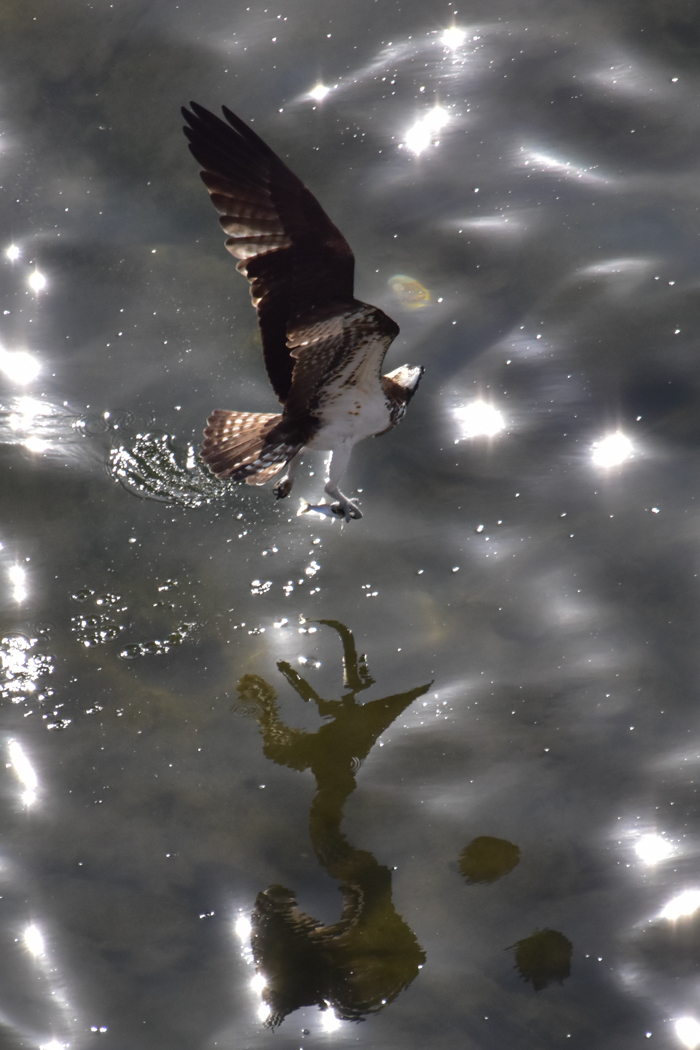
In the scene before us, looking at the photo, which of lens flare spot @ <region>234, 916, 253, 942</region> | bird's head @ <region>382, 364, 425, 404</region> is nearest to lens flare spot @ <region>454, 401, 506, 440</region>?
bird's head @ <region>382, 364, 425, 404</region>

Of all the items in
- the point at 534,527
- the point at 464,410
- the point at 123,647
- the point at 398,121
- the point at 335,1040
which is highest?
the point at 398,121

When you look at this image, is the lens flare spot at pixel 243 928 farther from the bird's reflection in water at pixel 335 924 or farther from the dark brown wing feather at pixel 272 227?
the dark brown wing feather at pixel 272 227

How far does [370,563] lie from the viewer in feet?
16.4

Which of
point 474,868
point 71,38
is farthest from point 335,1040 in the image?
point 71,38

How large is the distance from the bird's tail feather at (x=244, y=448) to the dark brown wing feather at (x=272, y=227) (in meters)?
0.58

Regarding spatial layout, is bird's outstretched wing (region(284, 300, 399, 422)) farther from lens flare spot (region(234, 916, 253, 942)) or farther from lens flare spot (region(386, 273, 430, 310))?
lens flare spot (region(234, 916, 253, 942))

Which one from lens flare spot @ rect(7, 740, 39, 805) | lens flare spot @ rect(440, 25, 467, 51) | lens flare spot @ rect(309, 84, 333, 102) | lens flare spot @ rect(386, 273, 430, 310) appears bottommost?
lens flare spot @ rect(7, 740, 39, 805)

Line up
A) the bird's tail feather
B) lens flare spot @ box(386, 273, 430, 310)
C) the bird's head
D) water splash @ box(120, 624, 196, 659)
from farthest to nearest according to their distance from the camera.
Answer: lens flare spot @ box(386, 273, 430, 310) < the bird's head < the bird's tail feather < water splash @ box(120, 624, 196, 659)

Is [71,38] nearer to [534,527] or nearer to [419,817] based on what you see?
[534,527]

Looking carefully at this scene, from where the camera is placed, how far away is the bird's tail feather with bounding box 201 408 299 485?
15.7ft

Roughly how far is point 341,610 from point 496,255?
2.37 m

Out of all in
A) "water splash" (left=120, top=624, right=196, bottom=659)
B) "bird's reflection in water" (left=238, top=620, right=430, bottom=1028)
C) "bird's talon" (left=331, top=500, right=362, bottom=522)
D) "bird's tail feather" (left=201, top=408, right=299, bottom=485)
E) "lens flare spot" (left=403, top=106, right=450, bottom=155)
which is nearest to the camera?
"bird's reflection in water" (left=238, top=620, right=430, bottom=1028)

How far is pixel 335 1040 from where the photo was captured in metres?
3.56

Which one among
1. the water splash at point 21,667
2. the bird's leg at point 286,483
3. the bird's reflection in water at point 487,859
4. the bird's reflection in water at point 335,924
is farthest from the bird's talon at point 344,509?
the bird's reflection in water at point 487,859
